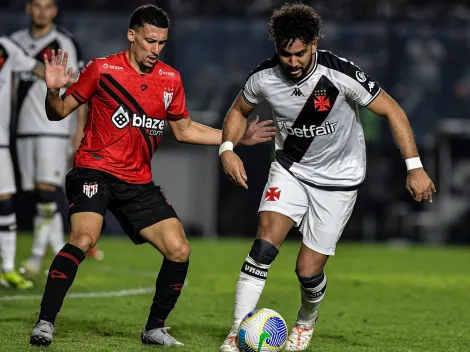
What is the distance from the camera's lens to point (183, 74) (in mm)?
18484

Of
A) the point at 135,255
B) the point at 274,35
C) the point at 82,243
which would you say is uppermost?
the point at 274,35

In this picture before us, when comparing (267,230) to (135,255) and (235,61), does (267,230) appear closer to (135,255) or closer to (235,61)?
(135,255)

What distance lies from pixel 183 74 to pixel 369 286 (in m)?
7.72

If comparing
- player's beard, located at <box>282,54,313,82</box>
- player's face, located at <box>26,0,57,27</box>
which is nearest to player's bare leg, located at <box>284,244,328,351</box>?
player's beard, located at <box>282,54,313,82</box>

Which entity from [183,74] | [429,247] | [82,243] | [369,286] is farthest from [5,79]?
[429,247]

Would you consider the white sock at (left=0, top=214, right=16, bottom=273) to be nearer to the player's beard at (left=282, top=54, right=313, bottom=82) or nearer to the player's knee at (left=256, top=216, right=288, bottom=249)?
the player's knee at (left=256, top=216, right=288, bottom=249)

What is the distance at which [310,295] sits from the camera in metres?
7.31

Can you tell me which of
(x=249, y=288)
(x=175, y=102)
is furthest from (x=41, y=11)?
(x=249, y=288)

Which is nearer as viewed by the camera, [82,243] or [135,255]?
[82,243]

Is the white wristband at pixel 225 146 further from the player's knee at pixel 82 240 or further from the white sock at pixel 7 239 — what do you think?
the white sock at pixel 7 239

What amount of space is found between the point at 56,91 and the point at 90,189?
66 centimetres

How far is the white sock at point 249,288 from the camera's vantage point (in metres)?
6.73

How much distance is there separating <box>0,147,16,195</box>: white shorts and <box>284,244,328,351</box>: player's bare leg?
391 cm

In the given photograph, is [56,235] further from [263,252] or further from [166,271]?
[263,252]
